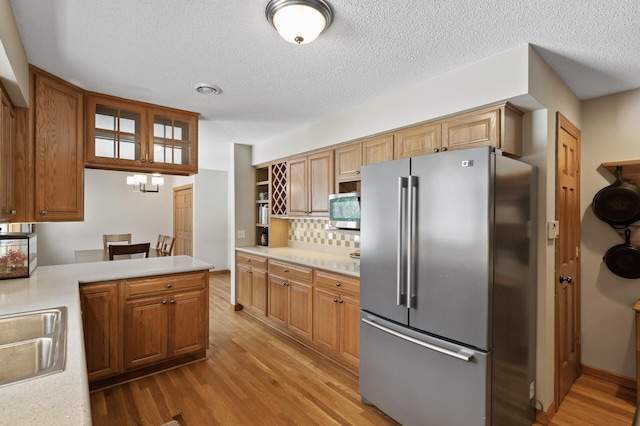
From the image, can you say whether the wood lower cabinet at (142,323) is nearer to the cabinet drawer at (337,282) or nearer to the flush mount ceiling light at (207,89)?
the cabinet drawer at (337,282)

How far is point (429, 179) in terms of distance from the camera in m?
1.96

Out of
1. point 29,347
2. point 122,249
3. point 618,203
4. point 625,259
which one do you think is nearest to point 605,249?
point 625,259

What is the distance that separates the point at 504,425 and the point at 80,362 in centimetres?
216

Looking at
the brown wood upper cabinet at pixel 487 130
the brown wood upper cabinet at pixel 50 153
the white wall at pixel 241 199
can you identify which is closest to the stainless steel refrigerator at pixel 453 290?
the brown wood upper cabinet at pixel 487 130

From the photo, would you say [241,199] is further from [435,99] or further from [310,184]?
[435,99]

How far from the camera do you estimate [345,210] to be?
3.11 metres

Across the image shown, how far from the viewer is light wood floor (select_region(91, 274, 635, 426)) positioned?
220 cm

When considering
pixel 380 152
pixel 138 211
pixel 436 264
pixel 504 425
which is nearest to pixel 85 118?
pixel 380 152

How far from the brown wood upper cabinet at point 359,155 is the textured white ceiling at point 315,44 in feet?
1.33

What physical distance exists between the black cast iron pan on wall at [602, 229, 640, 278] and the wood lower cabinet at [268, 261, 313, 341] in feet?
8.56

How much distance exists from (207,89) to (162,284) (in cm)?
170

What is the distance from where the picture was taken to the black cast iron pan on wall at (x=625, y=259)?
8.46 ft

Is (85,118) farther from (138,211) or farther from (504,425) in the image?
(138,211)

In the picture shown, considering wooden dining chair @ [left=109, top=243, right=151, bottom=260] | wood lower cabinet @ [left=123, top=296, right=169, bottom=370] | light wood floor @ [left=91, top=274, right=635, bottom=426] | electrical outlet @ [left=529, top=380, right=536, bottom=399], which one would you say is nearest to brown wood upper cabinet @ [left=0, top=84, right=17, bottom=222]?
wood lower cabinet @ [left=123, top=296, right=169, bottom=370]
